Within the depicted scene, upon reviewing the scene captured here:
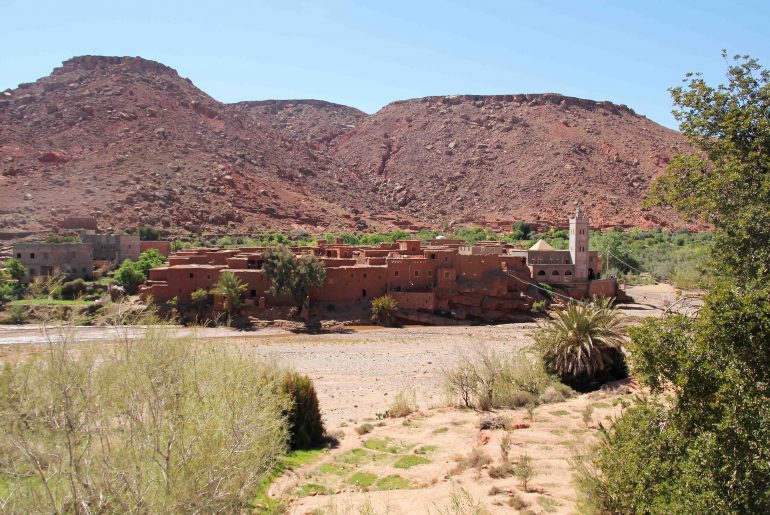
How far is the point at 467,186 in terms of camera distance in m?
72.8

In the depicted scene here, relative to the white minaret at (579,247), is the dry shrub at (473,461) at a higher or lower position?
lower

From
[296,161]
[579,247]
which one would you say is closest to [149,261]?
[579,247]

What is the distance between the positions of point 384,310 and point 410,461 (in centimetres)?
1687

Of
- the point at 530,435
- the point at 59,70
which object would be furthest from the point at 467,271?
the point at 59,70

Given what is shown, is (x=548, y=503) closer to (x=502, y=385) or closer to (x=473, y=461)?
(x=473, y=461)

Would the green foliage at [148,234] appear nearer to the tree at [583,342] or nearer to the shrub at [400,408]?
the shrub at [400,408]

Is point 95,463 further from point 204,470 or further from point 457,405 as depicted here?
point 457,405

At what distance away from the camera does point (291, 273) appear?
Answer: 85.3 ft

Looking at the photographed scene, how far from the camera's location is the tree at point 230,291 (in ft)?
85.6

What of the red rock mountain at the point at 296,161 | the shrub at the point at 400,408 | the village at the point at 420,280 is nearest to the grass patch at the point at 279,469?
the shrub at the point at 400,408

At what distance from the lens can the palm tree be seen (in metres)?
12.8

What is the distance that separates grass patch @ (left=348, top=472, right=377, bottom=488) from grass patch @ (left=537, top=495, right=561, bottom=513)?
259cm

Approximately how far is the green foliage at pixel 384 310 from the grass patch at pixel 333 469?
1667 centimetres

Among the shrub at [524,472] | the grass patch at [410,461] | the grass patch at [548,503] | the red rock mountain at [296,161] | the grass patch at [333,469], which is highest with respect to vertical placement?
the red rock mountain at [296,161]
